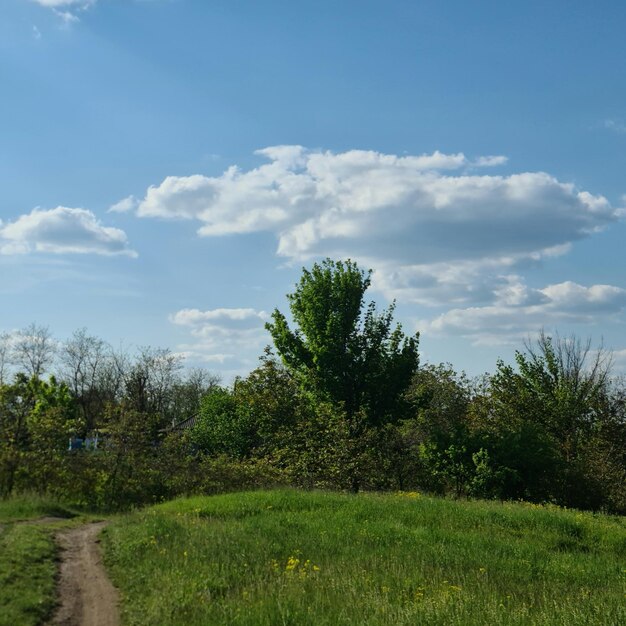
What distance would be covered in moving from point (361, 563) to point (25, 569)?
19.6 feet

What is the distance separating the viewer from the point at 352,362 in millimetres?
34875

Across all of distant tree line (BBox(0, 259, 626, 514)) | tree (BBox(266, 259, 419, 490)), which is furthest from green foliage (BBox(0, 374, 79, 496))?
tree (BBox(266, 259, 419, 490))

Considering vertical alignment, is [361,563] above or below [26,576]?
above

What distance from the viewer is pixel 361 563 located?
11852 mm

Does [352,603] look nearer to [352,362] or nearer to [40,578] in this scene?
[40,578]

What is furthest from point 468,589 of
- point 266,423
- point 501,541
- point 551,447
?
point 266,423

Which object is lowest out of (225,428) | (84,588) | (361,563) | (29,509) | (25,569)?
(29,509)

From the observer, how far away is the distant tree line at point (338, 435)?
79.5 ft

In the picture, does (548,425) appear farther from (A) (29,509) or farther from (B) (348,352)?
(A) (29,509)

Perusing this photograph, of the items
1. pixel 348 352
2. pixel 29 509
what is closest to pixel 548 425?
pixel 348 352

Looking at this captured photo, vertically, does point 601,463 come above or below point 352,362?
below

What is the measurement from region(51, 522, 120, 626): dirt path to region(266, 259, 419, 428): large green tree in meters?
20.1

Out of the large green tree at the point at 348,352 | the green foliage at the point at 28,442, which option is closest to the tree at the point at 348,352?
the large green tree at the point at 348,352

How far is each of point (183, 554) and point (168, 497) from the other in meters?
13.1
